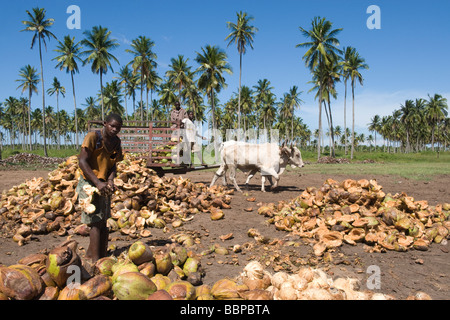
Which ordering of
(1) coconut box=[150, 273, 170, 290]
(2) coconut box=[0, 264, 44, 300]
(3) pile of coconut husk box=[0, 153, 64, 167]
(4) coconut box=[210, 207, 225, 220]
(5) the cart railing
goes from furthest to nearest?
(3) pile of coconut husk box=[0, 153, 64, 167]
(5) the cart railing
(4) coconut box=[210, 207, 225, 220]
(1) coconut box=[150, 273, 170, 290]
(2) coconut box=[0, 264, 44, 300]

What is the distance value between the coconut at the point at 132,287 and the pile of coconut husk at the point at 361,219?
331cm

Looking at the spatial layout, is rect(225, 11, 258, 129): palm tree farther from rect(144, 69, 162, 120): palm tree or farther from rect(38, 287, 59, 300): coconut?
rect(38, 287, 59, 300): coconut

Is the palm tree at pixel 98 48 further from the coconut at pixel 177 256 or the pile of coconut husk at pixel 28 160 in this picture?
the coconut at pixel 177 256

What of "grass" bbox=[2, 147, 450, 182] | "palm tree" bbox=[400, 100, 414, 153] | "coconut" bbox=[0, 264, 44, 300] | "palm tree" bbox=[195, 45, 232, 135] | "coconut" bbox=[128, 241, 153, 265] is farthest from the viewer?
"palm tree" bbox=[400, 100, 414, 153]

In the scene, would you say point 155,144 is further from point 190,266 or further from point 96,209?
point 190,266

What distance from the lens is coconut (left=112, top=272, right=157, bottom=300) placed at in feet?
9.91

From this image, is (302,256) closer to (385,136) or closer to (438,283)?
(438,283)

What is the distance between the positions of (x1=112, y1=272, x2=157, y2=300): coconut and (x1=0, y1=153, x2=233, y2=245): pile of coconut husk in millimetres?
3255

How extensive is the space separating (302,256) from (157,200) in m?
4.42

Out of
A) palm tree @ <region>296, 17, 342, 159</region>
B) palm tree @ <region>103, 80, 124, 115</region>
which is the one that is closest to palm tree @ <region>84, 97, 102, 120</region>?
palm tree @ <region>103, 80, 124, 115</region>

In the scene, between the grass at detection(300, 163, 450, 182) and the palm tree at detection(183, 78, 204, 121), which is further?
the palm tree at detection(183, 78, 204, 121)

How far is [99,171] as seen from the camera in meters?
4.42

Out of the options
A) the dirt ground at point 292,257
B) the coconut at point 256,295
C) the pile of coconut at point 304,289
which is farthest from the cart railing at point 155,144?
the coconut at point 256,295
